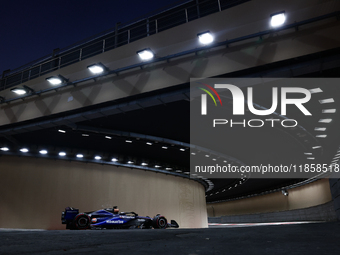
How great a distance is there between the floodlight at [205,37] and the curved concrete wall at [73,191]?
1703cm

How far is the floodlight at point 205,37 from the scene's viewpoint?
32.9ft

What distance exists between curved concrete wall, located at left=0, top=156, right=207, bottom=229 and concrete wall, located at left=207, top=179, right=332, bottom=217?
1682 cm

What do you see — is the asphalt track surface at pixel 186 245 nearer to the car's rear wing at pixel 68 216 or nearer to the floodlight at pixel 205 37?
the floodlight at pixel 205 37

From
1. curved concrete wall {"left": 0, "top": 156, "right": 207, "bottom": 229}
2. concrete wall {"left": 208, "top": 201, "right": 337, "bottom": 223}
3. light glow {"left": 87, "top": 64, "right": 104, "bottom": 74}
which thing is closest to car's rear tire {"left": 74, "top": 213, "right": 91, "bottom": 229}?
curved concrete wall {"left": 0, "top": 156, "right": 207, "bottom": 229}

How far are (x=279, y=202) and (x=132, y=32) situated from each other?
39.3 m

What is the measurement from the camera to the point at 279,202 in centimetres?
4216

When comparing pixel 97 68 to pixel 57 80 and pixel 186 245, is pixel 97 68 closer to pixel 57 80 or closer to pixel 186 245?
pixel 57 80

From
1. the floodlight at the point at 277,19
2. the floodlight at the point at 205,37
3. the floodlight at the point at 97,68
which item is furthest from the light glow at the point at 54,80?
the floodlight at the point at 277,19

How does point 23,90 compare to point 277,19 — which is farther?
point 23,90

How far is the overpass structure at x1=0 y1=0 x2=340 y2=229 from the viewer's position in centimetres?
961

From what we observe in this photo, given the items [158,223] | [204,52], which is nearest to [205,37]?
[204,52]

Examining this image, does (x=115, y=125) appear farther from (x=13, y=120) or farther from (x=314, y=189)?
(x=314, y=189)

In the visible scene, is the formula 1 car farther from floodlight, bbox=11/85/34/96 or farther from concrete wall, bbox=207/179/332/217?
concrete wall, bbox=207/179/332/217

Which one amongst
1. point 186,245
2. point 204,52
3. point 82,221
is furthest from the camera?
point 82,221
